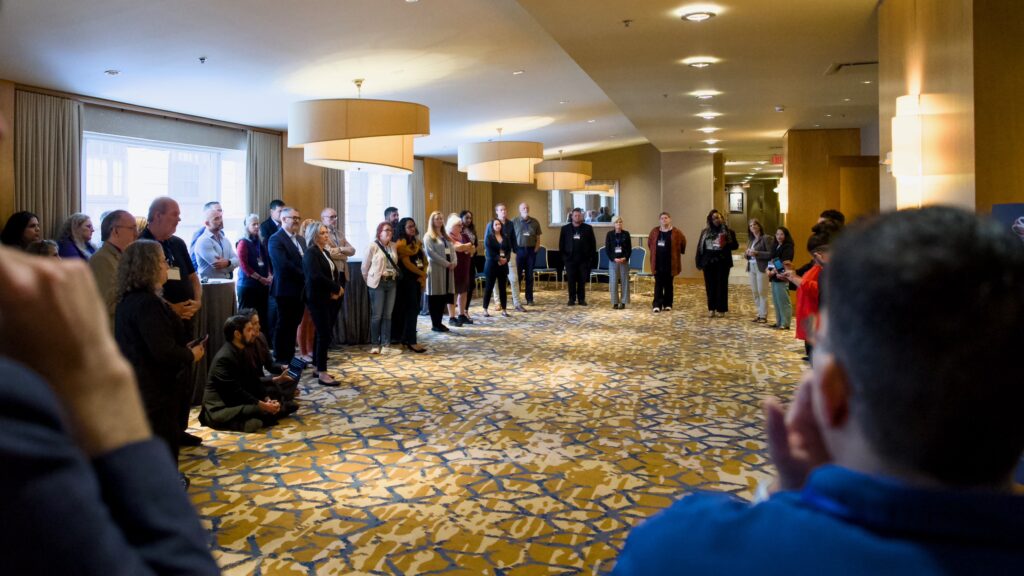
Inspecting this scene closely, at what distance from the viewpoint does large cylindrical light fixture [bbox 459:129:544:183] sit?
11.7 meters

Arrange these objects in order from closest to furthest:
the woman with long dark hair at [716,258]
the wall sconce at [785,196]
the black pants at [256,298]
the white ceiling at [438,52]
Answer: the white ceiling at [438,52] → the black pants at [256,298] → the woman with long dark hair at [716,258] → the wall sconce at [785,196]

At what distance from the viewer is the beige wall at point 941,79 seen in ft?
13.8

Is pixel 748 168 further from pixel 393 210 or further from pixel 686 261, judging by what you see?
pixel 393 210

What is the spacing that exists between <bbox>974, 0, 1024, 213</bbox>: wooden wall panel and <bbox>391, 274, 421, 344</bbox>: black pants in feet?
19.7

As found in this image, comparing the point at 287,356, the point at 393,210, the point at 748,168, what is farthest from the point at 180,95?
the point at 748,168

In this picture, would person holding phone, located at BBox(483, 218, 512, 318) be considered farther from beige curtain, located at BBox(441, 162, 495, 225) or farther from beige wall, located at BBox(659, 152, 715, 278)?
beige wall, located at BBox(659, 152, 715, 278)

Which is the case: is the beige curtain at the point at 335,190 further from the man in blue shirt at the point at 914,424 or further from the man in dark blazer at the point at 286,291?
the man in blue shirt at the point at 914,424

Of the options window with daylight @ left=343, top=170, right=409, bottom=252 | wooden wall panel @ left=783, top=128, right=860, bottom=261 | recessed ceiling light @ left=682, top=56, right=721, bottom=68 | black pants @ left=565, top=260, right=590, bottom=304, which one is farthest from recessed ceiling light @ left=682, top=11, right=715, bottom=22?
window with daylight @ left=343, top=170, right=409, bottom=252

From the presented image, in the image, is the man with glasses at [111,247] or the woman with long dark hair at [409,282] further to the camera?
the woman with long dark hair at [409,282]

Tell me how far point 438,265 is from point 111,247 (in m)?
5.62

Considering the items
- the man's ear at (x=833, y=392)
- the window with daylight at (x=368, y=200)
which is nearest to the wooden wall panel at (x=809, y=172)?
the window with daylight at (x=368, y=200)

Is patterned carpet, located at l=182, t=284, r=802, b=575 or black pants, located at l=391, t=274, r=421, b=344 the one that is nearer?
patterned carpet, located at l=182, t=284, r=802, b=575

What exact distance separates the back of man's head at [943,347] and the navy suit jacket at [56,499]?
0.60 metres

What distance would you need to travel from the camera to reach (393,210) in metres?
10.2
